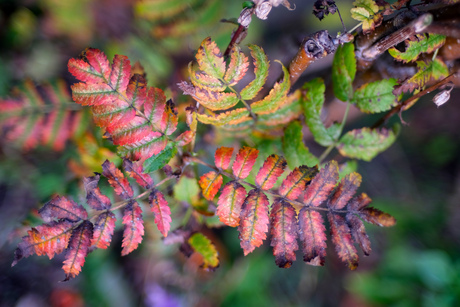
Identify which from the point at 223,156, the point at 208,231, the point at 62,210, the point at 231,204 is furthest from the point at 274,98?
the point at 208,231

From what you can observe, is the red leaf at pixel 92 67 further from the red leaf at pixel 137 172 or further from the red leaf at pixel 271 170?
the red leaf at pixel 271 170

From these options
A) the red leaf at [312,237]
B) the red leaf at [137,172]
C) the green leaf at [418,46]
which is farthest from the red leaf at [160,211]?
the green leaf at [418,46]

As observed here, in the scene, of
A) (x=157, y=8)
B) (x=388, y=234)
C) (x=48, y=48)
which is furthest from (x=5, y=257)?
(x=388, y=234)

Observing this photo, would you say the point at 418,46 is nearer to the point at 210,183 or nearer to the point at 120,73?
the point at 210,183

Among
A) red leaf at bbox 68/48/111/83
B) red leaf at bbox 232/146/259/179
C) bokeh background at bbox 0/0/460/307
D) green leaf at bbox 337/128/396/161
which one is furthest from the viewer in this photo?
bokeh background at bbox 0/0/460/307

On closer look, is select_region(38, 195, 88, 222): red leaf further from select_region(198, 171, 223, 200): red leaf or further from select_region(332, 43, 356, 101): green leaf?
select_region(332, 43, 356, 101): green leaf

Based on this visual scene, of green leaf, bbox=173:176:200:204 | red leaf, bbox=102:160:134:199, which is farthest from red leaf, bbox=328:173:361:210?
red leaf, bbox=102:160:134:199

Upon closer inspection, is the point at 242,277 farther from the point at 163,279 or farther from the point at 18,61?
the point at 18,61
